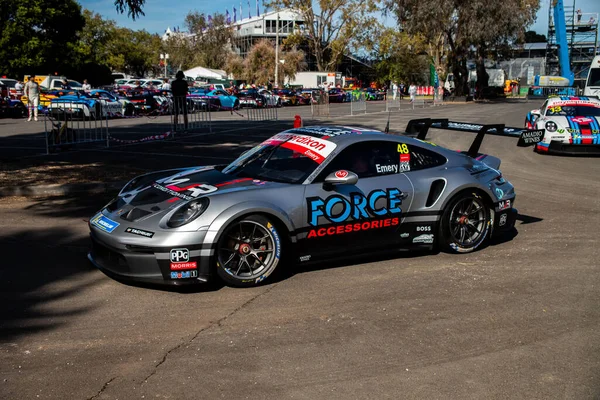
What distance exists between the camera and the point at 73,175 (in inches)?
439

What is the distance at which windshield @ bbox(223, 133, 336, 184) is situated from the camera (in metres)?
5.90

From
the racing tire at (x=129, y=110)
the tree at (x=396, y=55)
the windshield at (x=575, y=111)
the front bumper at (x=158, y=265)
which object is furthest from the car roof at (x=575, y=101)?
the tree at (x=396, y=55)

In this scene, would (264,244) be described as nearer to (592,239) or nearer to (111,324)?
(111,324)

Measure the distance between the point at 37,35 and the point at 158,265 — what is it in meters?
52.6

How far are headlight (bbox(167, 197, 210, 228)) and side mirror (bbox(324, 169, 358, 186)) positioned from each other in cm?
116

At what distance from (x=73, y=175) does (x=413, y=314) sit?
8146 mm

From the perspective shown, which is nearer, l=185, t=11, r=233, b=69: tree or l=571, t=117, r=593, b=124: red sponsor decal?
l=571, t=117, r=593, b=124: red sponsor decal

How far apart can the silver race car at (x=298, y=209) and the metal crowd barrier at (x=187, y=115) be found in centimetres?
1327

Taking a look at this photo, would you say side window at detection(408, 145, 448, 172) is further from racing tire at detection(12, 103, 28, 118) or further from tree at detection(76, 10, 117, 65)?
tree at detection(76, 10, 117, 65)

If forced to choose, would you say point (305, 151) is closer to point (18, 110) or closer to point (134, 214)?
point (134, 214)

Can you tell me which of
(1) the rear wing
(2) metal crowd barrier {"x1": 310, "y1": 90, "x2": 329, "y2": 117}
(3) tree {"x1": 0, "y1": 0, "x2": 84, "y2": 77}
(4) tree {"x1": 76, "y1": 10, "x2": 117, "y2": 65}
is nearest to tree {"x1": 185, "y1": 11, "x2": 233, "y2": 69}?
(4) tree {"x1": 76, "y1": 10, "x2": 117, "y2": 65}

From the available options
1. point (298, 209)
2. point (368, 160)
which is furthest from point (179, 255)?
point (368, 160)

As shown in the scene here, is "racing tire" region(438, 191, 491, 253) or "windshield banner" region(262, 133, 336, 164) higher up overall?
"windshield banner" region(262, 133, 336, 164)

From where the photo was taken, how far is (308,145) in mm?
6164
